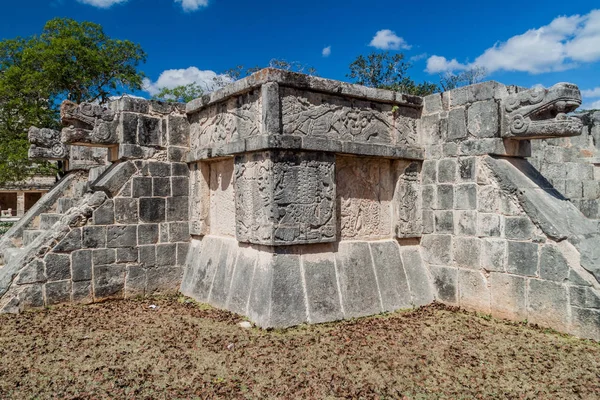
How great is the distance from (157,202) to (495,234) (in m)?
4.29

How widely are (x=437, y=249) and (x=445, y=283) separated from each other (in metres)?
0.43

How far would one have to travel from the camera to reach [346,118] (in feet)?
17.7

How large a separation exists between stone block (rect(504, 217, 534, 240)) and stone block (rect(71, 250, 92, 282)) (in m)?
4.96

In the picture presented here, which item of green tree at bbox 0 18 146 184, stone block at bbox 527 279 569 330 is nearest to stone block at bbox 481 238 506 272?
stone block at bbox 527 279 569 330

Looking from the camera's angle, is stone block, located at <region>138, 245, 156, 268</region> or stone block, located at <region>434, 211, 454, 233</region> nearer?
stone block, located at <region>434, 211, 454, 233</region>

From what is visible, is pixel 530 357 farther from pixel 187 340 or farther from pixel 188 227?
pixel 188 227

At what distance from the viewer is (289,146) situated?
479cm

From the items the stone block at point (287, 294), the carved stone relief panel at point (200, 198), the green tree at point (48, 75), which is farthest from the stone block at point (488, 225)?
the green tree at point (48, 75)

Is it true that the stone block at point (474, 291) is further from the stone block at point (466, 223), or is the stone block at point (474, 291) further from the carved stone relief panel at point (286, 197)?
the carved stone relief panel at point (286, 197)

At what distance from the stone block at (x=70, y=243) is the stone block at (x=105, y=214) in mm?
259

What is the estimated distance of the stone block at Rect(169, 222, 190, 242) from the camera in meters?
6.34

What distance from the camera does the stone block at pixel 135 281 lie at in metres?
5.99

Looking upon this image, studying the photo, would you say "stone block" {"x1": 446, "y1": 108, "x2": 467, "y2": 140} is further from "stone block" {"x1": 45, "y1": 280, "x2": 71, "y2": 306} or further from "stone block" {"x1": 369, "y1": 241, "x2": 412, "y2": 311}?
"stone block" {"x1": 45, "y1": 280, "x2": 71, "y2": 306}

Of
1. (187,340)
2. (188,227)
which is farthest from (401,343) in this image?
(188,227)
